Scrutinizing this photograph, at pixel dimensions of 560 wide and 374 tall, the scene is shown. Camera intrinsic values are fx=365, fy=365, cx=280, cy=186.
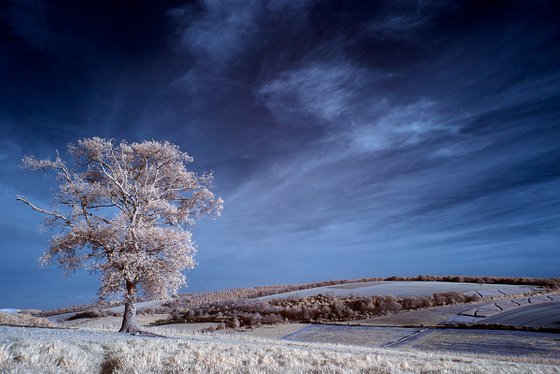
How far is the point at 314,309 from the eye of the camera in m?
45.5

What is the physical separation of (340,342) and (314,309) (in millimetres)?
16450

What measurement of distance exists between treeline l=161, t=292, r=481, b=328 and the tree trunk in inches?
685

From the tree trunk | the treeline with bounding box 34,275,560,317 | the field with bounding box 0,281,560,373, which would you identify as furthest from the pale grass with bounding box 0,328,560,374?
the treeline with bounding box 34,275,560,317

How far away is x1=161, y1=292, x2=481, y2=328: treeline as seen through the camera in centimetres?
4231

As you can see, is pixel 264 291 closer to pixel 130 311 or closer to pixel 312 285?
pixel 312 285

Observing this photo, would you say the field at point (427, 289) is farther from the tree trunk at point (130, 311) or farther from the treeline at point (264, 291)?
the tree trunk at point (130, 311)

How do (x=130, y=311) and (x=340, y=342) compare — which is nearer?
(x=130, y=311)

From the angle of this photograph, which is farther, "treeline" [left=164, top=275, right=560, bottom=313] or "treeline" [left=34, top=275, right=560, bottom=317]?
"treeline" [left=34, top=275, right=560, bottom=317]

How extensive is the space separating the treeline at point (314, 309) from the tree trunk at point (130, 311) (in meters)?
17.4

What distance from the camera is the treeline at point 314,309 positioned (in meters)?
42.3

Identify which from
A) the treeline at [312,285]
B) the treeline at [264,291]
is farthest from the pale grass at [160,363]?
the treeline at [264,291]

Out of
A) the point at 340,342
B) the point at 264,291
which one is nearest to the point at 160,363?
the point at 340,342

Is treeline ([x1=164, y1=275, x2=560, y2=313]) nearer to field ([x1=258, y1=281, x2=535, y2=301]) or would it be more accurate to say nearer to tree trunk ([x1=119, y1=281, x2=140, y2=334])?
field ([x1=258, y1=281, x2=535, y2=301])

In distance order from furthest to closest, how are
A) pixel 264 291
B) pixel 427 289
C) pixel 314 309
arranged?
pixel 264 291
pixel 427 289
pixel 314 309
